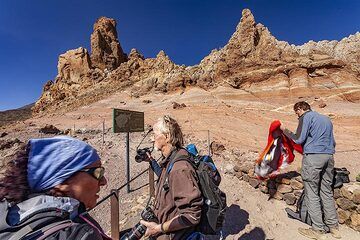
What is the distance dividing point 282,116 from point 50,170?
1997cm

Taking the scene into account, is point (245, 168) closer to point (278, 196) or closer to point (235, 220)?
point (278, 196)

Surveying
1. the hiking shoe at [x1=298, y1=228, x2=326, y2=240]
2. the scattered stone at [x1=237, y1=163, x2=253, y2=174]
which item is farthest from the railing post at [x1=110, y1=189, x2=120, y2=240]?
the scattered stone at [x1=237, y1=163, x2=253, y2=174]

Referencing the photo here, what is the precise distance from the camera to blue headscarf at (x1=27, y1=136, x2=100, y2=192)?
47.0 inches

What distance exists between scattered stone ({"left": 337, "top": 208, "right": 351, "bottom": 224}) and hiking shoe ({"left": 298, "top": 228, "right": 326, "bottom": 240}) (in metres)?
0.69

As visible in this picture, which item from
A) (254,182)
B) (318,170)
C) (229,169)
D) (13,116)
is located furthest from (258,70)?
(13,116)

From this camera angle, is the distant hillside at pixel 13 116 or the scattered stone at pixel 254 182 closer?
the scattered stone at pixel 254 182

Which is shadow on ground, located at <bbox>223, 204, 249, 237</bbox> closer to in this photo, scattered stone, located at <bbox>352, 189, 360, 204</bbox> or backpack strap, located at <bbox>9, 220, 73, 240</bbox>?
scattered stone, located at <bbox>352, 189, 360, 204</bbox>

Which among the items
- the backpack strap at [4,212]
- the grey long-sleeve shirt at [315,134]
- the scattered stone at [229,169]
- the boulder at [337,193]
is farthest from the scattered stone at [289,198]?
the backpack strap at [4,212]

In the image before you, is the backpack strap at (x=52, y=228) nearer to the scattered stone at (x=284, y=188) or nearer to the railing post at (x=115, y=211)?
the railing post at (x=115, y=211)

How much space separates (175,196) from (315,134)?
10.6 feet

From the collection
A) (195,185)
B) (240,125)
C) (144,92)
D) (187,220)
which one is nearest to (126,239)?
(187,220)

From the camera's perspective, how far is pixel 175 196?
208 centimetres

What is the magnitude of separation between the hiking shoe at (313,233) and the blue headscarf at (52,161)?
4.40 metres

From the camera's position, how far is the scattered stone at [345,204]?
14.8ft
